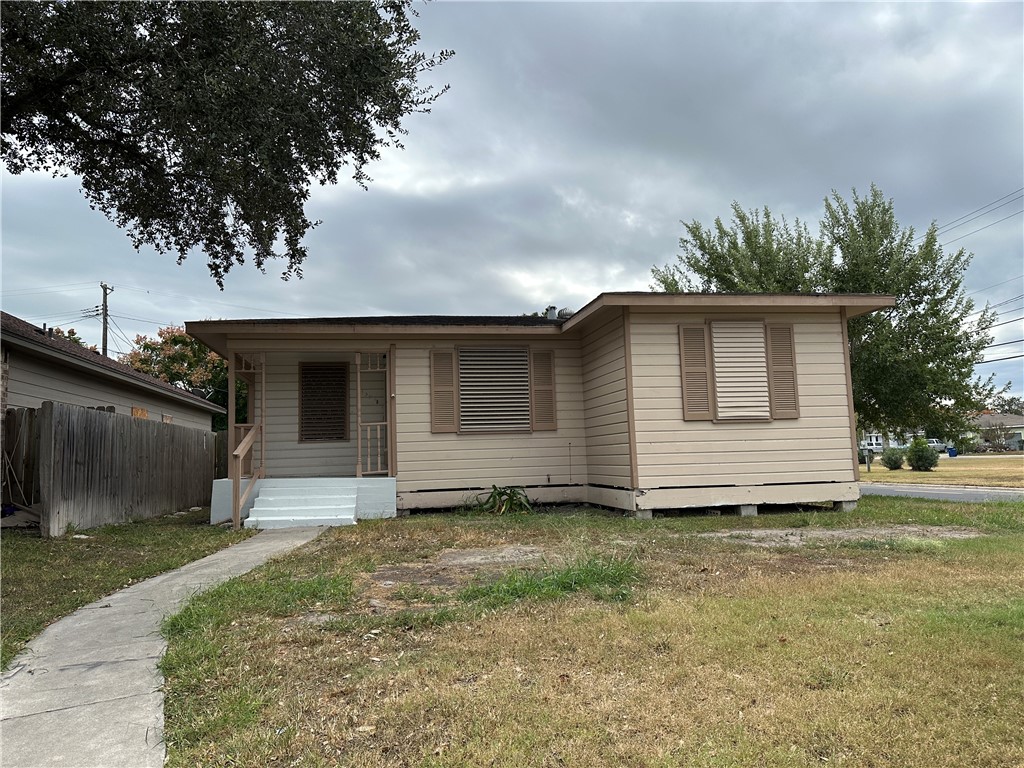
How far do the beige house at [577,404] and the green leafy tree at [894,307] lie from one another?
287 inches

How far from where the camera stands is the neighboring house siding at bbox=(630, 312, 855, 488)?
9.62 m

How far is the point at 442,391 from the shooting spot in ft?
35.6

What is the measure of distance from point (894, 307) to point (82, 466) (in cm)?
1679

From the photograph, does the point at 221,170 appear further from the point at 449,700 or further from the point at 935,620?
the point at 935,620

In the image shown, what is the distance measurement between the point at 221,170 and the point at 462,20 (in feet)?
12.1

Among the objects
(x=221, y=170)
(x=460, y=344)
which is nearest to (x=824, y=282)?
(x=460, y=344)

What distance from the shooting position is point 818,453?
10148mm

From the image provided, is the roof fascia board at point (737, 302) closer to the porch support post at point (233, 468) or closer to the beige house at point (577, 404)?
the beige house at point (577, 404)

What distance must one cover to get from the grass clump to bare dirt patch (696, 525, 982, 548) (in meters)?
2.51

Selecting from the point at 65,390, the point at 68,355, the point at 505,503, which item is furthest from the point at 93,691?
the point at 65,390

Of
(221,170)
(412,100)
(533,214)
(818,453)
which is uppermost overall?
(533,214)

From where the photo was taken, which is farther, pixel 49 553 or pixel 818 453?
pixel 818 453

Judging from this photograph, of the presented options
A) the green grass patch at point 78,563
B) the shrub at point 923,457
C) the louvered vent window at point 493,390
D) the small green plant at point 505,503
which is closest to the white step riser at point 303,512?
the green grass patch at point 78,563

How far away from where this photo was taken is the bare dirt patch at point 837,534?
Answer: 272 inches
